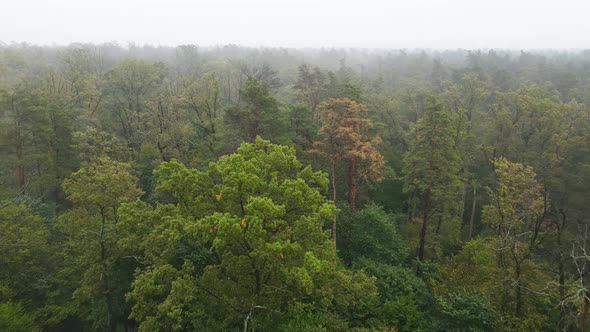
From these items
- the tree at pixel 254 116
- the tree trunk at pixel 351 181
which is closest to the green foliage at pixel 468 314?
the tree trunk at pixel 351 181

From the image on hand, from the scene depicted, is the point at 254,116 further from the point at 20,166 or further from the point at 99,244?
the point at 20,166

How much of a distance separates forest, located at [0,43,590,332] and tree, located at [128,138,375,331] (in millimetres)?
86

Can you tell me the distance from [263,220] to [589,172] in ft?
90.7

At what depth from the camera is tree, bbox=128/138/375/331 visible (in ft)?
41.7

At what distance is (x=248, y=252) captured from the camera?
13.2m

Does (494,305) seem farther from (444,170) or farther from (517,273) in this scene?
(444,170)

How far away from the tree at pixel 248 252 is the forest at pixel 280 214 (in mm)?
86

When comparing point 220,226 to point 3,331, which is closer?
point 220,226

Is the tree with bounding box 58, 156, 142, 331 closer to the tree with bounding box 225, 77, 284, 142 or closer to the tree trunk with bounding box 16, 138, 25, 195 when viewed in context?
the tree with bounding box 225, 77, 284, 142

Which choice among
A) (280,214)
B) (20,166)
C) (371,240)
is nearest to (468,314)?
(371,240)

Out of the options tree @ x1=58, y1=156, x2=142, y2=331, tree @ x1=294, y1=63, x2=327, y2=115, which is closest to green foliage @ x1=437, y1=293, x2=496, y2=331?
tree @ x1=58, y1=156, x2=142, y2=331

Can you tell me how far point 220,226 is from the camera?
39.6ft

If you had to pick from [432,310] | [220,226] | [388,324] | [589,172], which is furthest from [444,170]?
[220,226]

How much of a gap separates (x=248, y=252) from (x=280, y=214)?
1.90 metres
